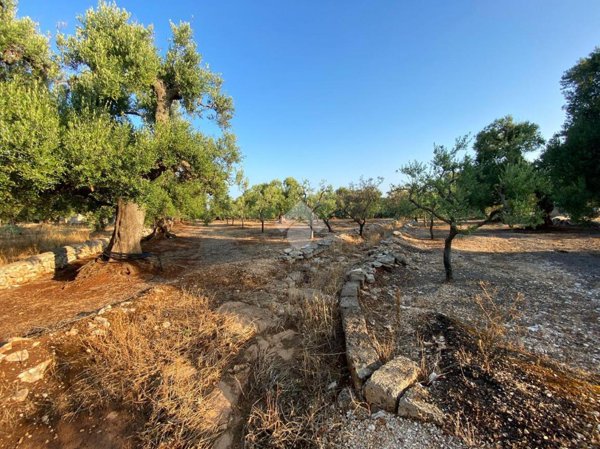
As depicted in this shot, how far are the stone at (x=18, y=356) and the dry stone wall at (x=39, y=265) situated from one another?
5.96 meters

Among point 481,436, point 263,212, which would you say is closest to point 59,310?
point 481,436

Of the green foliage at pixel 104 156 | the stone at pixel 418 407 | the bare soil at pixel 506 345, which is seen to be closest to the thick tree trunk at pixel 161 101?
the green foliage at pixel 104 156

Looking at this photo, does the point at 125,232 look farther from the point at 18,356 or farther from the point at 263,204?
the point at 263,204

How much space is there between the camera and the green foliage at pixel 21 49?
7.47 meters

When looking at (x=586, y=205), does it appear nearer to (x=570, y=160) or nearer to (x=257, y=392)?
(x=570, y=160)

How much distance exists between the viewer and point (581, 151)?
11.5 m

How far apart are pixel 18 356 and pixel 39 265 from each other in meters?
7.10

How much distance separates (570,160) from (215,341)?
17.9m

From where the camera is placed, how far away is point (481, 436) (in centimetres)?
246

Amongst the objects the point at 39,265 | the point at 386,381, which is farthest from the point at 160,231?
the point at 386,381

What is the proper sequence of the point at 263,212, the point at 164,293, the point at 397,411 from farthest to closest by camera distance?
1. the point at 263,212
2. the point at 164,293
3. the point at 397,411

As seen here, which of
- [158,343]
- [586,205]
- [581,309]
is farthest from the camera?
[586,205]

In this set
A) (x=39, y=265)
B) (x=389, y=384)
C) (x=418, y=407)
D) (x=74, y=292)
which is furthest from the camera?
(x=39, y=265)

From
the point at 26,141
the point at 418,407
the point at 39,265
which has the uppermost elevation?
the point at 26,141
